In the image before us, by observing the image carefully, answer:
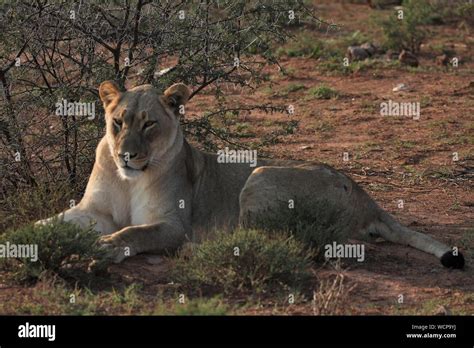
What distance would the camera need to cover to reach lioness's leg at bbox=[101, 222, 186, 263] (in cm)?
809

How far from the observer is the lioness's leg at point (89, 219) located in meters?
8.56

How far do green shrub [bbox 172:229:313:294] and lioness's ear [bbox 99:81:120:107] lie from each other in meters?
1.84

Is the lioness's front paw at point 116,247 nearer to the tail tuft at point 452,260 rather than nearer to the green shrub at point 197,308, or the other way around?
the green shrub at point 197,308

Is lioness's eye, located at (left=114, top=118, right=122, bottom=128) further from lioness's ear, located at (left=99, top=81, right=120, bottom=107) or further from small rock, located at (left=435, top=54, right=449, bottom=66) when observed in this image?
small rock, located at (left=435, top=54, right=449, bottom=66)

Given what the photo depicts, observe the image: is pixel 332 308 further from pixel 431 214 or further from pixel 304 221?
pixel 431 214

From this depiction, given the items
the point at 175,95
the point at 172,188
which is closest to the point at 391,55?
the point at 175,95

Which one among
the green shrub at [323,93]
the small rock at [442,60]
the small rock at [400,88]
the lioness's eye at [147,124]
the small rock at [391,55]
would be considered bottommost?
the lioness's eye at [147,124]

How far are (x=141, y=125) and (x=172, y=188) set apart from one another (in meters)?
0.69

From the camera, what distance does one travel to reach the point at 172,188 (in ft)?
28.9

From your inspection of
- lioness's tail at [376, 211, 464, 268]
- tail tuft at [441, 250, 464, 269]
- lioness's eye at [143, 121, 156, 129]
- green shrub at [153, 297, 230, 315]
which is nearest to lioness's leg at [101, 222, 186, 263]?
lioness's eye at [143, 121, 156, 129]

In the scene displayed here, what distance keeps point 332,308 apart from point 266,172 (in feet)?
7.91

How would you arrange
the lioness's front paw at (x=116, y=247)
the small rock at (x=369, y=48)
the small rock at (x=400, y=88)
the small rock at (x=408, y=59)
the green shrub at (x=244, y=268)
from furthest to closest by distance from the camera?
the small rock at (x=369, y=48) → the small rock at (x=408, y=59) → the small rock at (x=400, y=88) → the lioness's front paw at (x=116, y=247) → the green shrub at (x=244, y=268)

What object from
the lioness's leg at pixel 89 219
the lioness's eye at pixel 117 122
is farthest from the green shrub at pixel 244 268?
the lioness's eye at pixel 117 122

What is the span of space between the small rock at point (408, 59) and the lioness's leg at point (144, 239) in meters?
10.3
